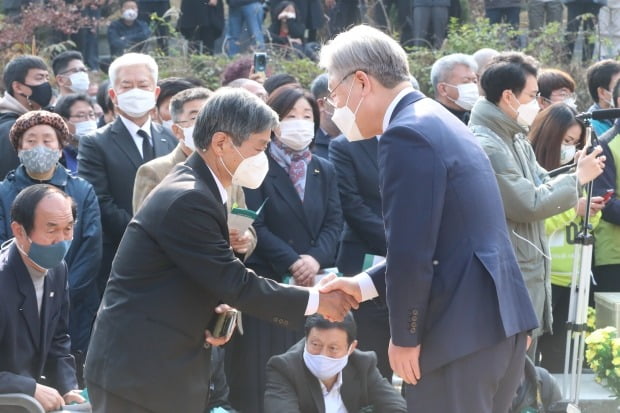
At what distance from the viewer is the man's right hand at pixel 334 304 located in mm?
4707

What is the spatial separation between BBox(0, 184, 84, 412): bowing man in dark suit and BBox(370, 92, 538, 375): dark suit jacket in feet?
6.92

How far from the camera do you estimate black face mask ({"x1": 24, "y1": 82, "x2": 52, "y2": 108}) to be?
26.2 feet

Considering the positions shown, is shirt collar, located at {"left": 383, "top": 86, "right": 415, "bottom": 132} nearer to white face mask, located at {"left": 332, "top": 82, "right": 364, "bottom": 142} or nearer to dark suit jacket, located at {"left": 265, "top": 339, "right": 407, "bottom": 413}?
white face mask, located at {"left": 332, "top": 82, "right": 364, "bottom": 142}

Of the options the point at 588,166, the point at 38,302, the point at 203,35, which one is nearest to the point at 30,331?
the point at 38,302

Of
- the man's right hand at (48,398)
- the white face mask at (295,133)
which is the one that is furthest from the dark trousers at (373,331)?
the man's right hand at (48,398)

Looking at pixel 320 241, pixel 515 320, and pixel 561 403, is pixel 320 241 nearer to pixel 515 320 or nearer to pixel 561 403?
pixel 561 403

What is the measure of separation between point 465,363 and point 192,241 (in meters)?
1.10

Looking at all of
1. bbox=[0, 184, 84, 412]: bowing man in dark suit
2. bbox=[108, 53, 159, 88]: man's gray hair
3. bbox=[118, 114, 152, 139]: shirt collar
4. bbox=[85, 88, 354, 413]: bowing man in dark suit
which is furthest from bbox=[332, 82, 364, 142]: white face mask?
bbox=[108, 53, 159, 88]: man's gray hair

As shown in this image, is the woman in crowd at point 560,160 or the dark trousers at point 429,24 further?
the dark trousers at point 429,24

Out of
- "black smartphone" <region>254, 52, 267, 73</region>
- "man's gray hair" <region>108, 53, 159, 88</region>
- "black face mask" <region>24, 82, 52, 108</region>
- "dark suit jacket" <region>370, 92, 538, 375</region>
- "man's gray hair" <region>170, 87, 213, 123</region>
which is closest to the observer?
"dark suit jacket" <region>370, 92, 538, 375</region>

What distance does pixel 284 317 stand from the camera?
4566mm

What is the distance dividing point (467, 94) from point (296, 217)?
5.43 feet

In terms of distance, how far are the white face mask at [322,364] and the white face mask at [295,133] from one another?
4.29 feet

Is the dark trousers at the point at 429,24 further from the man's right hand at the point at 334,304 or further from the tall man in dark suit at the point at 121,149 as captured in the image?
the man's right hand at the point at 334,304
